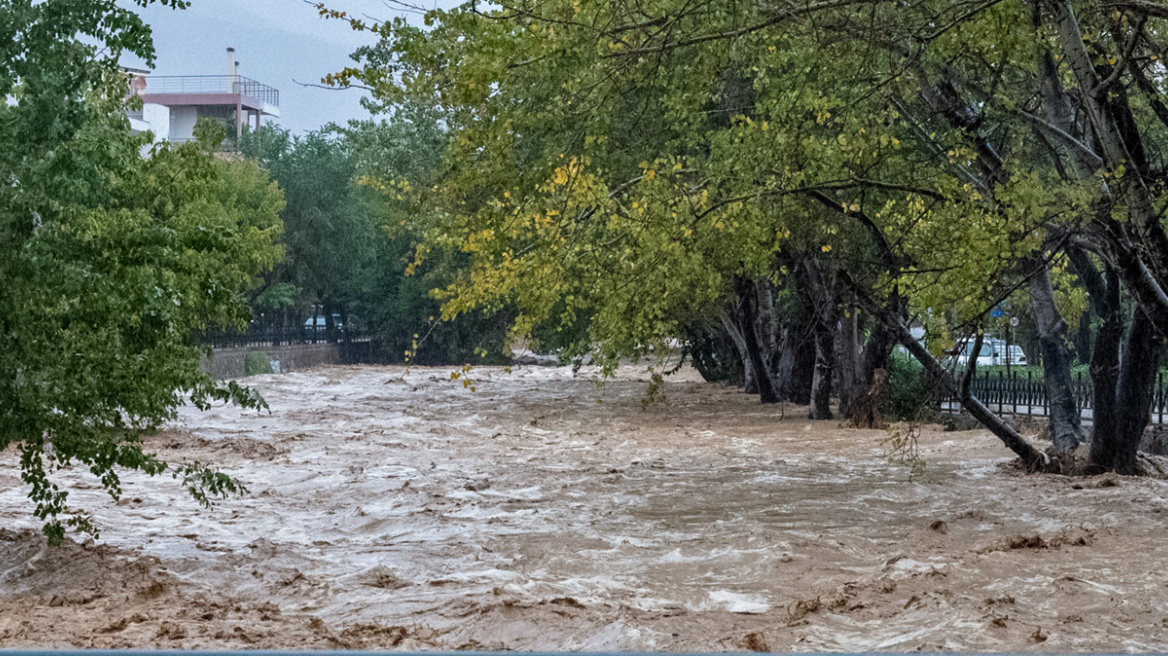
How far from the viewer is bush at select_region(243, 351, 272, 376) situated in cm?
5572

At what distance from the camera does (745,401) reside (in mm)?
37250

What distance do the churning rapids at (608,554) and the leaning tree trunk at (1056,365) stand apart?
96 cm

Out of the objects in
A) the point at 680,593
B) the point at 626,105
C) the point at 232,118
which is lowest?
the point at 680,593

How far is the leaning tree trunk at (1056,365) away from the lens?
59.0 feet

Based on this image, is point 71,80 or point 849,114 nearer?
point 71,80

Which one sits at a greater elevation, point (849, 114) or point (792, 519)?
point (849, 114)

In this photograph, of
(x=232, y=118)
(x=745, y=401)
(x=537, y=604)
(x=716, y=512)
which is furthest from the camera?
(x=232, y=118)

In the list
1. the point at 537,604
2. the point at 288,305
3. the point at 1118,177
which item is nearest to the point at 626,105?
the point at 1118,177

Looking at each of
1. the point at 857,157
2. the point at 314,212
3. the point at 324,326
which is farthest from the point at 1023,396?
the point at 324,326

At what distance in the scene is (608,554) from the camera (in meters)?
13.5

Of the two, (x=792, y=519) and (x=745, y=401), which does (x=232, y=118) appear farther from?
(x=792, y=519)

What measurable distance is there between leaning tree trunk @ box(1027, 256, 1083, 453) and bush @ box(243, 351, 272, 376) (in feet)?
139

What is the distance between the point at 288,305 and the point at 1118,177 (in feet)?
195

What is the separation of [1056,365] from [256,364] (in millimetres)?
43640
